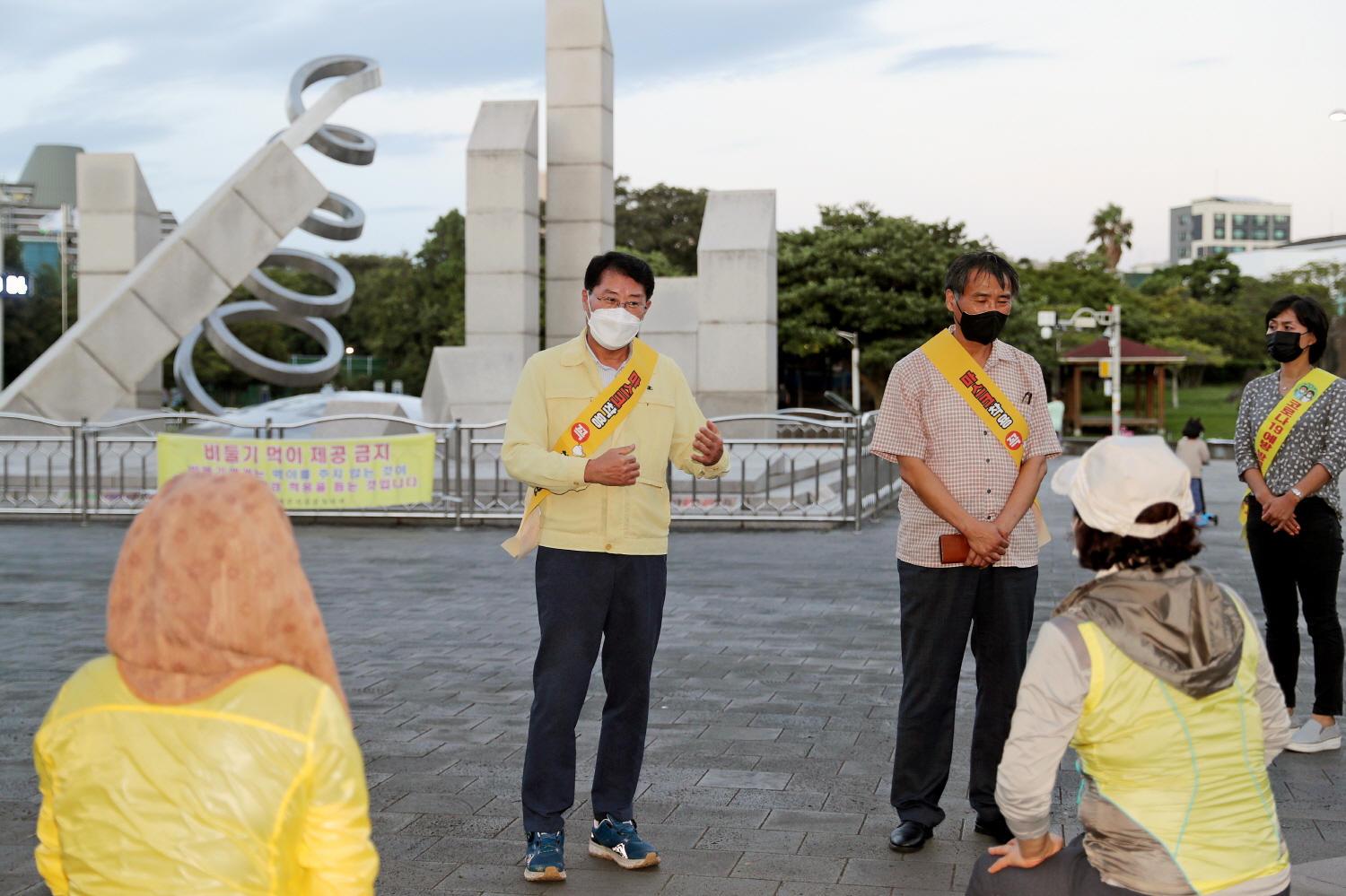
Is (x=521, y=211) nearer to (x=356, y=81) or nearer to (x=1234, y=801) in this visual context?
(x=356, y=81)

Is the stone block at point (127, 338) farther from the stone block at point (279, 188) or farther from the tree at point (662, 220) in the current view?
the tree at point (662, 220)

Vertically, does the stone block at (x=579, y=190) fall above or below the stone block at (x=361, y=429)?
above

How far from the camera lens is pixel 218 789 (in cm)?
175

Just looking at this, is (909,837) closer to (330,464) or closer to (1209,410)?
(330,464)

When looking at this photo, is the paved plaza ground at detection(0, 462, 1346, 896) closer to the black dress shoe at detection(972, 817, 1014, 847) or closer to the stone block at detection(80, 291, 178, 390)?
the black dress shoe at detection(972, 817, 1014, 847)

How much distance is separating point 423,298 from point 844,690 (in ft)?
180

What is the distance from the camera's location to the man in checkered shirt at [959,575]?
3.94 metres

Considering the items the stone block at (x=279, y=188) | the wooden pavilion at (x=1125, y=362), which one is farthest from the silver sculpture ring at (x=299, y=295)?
the wooden pavilion at (x=1125, y=362)

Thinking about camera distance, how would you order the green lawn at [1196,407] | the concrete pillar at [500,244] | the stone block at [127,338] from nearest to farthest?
the stone block at [127,338]
the concrete pillar at [500,244]
the green lawn at [1196,407]

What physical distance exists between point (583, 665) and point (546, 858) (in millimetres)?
552

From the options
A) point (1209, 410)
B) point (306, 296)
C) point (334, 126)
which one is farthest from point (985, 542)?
point (1209, 410)

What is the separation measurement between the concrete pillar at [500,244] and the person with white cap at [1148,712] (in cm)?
1893

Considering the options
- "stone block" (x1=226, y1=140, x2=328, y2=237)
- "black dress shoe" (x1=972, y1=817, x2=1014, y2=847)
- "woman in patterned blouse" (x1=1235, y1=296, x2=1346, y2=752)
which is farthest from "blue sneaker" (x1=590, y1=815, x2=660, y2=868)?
"stone block" (x1=226, y1=140, x2=328, y2=237)

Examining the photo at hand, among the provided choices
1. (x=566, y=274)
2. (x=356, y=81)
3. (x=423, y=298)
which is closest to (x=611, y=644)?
(x=566, y=274)
